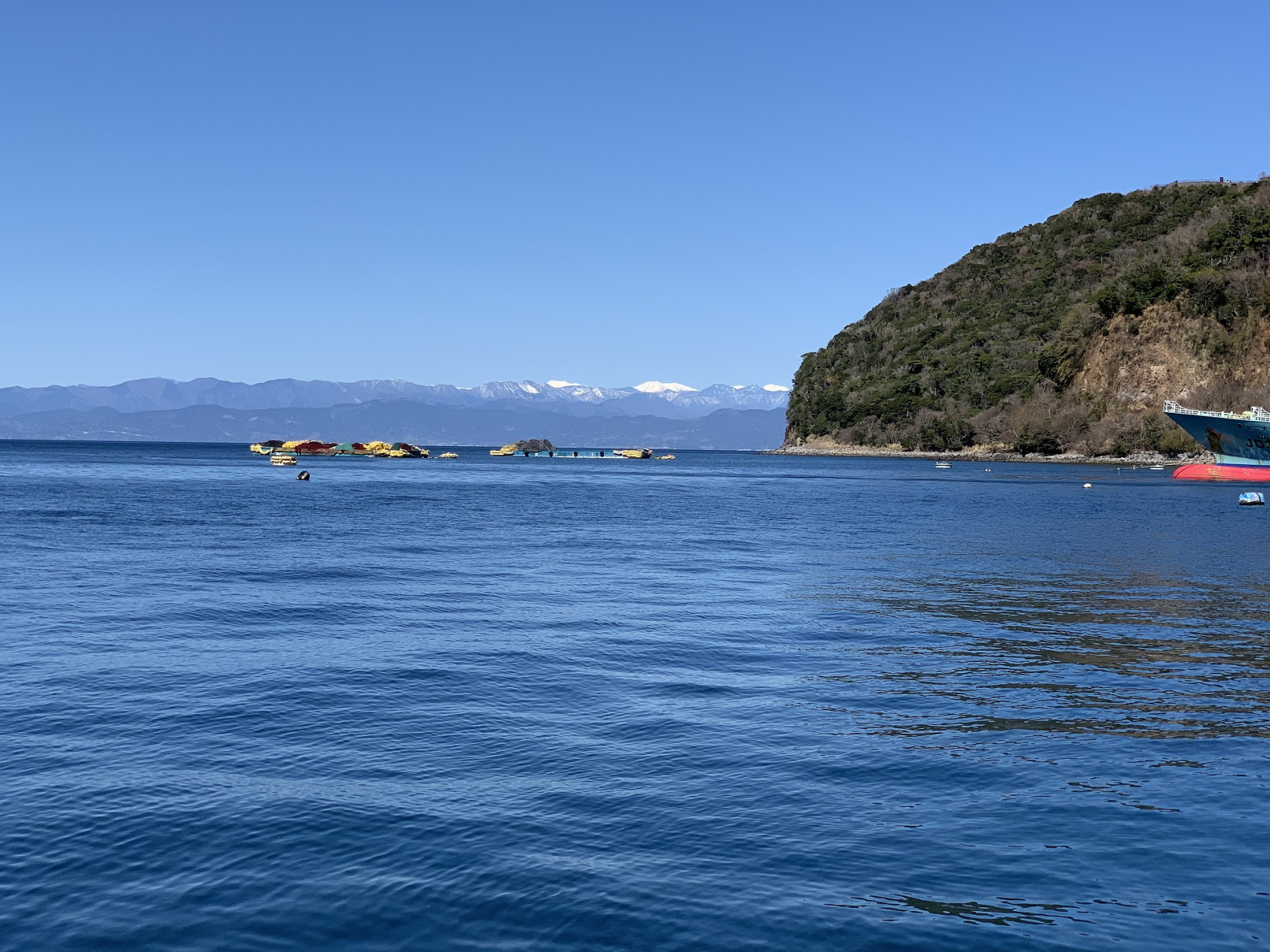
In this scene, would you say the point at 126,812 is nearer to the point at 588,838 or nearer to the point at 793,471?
the point at 588,838

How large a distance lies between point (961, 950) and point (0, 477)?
134424 mm

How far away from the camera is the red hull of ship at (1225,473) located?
4678 inches

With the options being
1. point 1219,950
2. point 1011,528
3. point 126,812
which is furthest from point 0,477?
point 1219,950

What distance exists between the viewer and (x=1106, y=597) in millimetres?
32938

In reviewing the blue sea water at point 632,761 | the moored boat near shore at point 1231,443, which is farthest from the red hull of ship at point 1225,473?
the blue sea water at point 632,761

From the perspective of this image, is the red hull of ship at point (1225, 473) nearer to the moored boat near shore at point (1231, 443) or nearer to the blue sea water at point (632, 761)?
the moored boat near shore at point (1231, 443)

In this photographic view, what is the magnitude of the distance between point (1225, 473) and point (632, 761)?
127 m

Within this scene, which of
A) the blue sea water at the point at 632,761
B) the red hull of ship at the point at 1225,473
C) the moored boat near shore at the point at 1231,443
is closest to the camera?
the blue sea water at the point at 632,761

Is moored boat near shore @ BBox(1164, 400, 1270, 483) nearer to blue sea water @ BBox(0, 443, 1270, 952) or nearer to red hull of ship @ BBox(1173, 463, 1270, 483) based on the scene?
red hull of ship @ BBox(1173, 463, 1270, 483)

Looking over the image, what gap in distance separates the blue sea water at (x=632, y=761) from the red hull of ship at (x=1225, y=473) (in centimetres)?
9148

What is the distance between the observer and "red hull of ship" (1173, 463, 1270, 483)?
11881 centimetres

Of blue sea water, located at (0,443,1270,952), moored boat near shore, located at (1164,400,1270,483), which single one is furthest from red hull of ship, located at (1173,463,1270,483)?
blue sea water, located at (0,443,1270,952)

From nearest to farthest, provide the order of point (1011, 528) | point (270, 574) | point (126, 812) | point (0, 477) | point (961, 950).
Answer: point (961, 950), point (126, 812), point (270, 574), point (1011, 528), point (0, 477)

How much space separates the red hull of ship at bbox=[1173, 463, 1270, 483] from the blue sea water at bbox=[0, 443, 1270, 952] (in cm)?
9148
